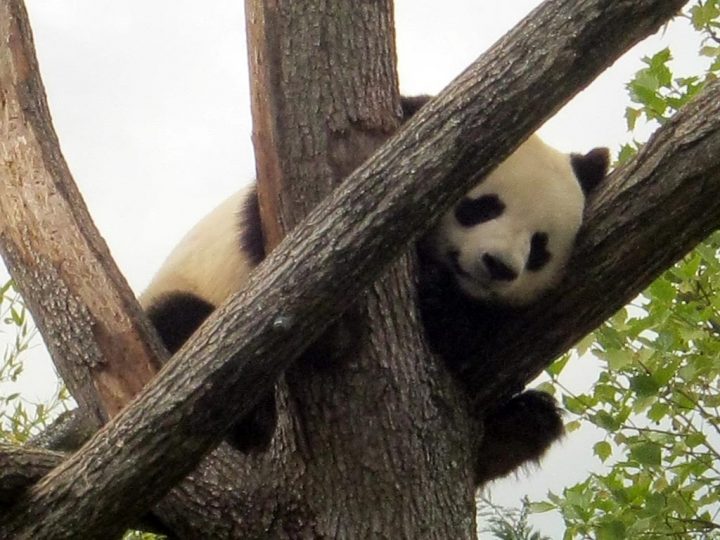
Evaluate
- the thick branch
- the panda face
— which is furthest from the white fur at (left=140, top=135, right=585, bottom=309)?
the thick branch

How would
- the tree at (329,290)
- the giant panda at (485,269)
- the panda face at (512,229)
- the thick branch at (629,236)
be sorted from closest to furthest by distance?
the tree at (329,290) < the thick branch at (629,236) < the giant panda at (485,269) < the panda face at (512,229)

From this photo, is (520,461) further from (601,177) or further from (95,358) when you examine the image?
(95,358)

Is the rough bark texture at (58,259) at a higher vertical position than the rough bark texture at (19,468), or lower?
higher

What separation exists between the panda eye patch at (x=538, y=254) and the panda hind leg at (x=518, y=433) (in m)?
0.46

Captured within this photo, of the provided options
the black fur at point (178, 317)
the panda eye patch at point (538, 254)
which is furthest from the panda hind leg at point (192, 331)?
the panda eye patch at point (538, 254)

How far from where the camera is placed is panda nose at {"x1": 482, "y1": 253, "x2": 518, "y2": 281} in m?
3.16

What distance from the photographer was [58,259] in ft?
9.59

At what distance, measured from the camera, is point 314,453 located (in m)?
2.72

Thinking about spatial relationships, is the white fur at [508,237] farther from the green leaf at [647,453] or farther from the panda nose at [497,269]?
the green leaf at [647,453]

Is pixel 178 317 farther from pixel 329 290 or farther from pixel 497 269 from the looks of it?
pixel 329 290

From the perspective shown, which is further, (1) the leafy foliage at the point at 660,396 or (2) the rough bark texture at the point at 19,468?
(1) the leafy foliage at the point at 660,396

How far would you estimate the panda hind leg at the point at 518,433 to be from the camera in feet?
11.3

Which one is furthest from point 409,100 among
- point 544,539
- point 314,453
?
point 544,539

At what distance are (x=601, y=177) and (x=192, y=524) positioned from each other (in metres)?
1.62
